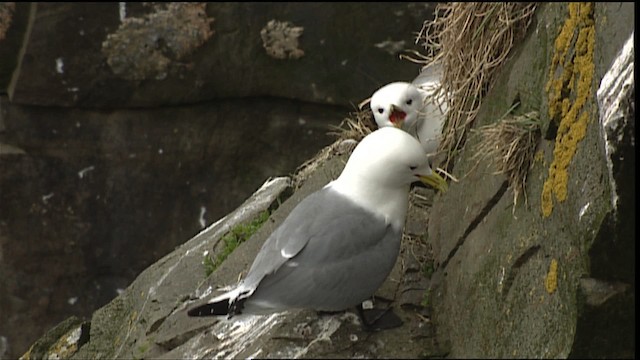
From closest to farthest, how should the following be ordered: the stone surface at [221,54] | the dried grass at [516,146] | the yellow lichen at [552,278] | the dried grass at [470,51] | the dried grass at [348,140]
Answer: the yellow lichen at [552,278] → the dried grass at [516,146] → the dried grass at [470,51] → the dried grass at [348,140] → the stone surface at [221,54]

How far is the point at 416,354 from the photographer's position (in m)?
3.01

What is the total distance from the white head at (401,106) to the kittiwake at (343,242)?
793mm

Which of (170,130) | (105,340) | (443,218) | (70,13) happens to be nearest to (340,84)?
(170,130)

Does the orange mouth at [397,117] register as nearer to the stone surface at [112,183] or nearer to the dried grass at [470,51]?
Answer: the dried grass at [470,51]

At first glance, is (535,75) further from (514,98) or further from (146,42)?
(146,42)

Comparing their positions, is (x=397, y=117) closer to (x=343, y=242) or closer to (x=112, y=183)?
(x=343, y=242)

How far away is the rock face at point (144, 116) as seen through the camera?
19.9 ft

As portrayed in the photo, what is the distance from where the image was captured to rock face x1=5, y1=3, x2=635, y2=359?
97.3 inches

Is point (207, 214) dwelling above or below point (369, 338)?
below

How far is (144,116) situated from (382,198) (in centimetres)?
330

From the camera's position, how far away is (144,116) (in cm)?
625

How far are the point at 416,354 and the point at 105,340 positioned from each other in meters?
1.67

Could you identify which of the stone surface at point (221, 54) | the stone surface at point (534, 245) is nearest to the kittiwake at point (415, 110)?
the stone surface at point (534, 245)

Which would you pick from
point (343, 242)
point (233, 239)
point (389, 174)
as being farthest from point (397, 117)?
point (343, 242)
